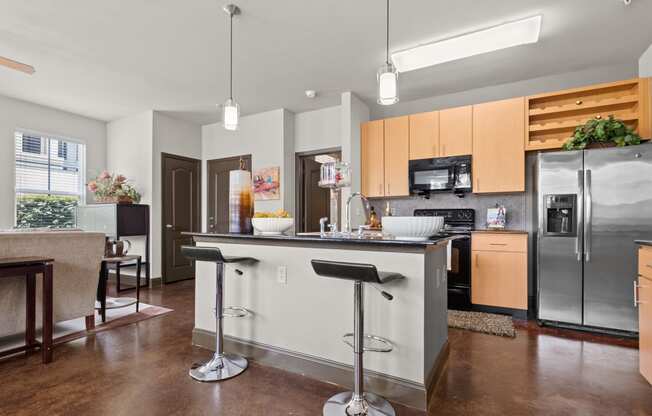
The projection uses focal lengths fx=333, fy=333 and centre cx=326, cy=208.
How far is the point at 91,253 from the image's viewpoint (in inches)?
126

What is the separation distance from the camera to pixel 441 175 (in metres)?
4.27

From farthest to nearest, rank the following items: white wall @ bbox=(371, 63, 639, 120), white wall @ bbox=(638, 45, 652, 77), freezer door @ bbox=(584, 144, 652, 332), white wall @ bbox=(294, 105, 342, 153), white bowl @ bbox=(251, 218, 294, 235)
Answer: white wall @ bbox=(294, 105, 342, 153)
white wall @ bbox=(371, 63, 639, 120)
white wall @ bbox=(638, 45, 652, 77)
freezer door @ bbox=(584, 144, 652, 332)
white bowl @ bbox=(251, 218, 294, 235)

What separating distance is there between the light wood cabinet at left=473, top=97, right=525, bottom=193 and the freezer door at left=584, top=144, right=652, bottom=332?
0.75 metres

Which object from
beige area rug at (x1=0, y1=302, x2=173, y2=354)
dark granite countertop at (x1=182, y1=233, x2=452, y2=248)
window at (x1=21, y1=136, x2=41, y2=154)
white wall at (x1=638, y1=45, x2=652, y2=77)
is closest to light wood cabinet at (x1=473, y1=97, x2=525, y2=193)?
white wall at (x1=638, y1=45, x2=652, y2=77)

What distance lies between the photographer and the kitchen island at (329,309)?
1.94 metres

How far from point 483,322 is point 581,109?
2.60 metres

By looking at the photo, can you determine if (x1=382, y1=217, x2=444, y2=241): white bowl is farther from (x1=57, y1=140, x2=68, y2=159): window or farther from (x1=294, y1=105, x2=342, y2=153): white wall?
(x1=57, y1=140, x2=68, y2=159): window

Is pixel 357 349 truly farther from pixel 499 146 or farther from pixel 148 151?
pixel 148 151

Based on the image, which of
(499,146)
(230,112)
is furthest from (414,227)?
(499,146)

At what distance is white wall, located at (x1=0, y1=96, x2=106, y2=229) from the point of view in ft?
15.5

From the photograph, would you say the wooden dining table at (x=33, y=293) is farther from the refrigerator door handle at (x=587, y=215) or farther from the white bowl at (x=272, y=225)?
the refrigerator door handle at (x=587, y=215)

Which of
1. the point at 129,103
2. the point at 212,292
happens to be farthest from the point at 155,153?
the point at 212,292

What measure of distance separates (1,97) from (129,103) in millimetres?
1642

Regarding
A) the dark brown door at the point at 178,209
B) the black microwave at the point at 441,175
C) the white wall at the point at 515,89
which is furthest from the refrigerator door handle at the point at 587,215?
the dark brown door at the point at 178,209
